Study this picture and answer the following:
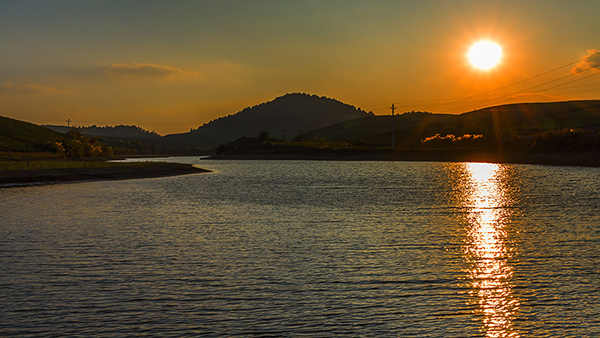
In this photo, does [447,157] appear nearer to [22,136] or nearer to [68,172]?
[68,172]

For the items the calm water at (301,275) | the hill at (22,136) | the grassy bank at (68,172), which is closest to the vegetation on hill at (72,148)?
the hill at (22,136)

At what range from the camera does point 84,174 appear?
62.4 meters

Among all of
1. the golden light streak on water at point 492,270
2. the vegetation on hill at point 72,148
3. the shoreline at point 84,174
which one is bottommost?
the golden light streak on water at point 492,270

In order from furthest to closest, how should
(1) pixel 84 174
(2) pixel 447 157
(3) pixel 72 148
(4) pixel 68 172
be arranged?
1. (2) pixel 447 157
2. (3) pixel 72 148
3. (1) pixel 84 174
4. (4) pixel 68 172

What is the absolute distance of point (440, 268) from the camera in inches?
529

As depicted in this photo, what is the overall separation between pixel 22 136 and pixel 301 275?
109513 millimetres

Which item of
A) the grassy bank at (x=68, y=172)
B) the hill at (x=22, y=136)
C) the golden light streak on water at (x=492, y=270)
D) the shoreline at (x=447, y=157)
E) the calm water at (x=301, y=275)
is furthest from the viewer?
the hill at (x=22, y=136)

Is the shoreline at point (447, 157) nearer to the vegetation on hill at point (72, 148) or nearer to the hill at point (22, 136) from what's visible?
the vegetation on hill at point (72, 148)

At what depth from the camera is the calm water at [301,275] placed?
918 centimetres

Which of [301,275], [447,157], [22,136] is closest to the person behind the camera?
[301,275]

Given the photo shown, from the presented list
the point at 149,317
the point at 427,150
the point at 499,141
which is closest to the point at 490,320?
the point at 149,317

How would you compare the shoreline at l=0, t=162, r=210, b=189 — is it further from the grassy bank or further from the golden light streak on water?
the golden light streak on water

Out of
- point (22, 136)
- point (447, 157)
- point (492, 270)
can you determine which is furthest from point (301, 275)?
point (447, 157)

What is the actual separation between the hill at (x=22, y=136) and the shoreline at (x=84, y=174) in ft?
102
